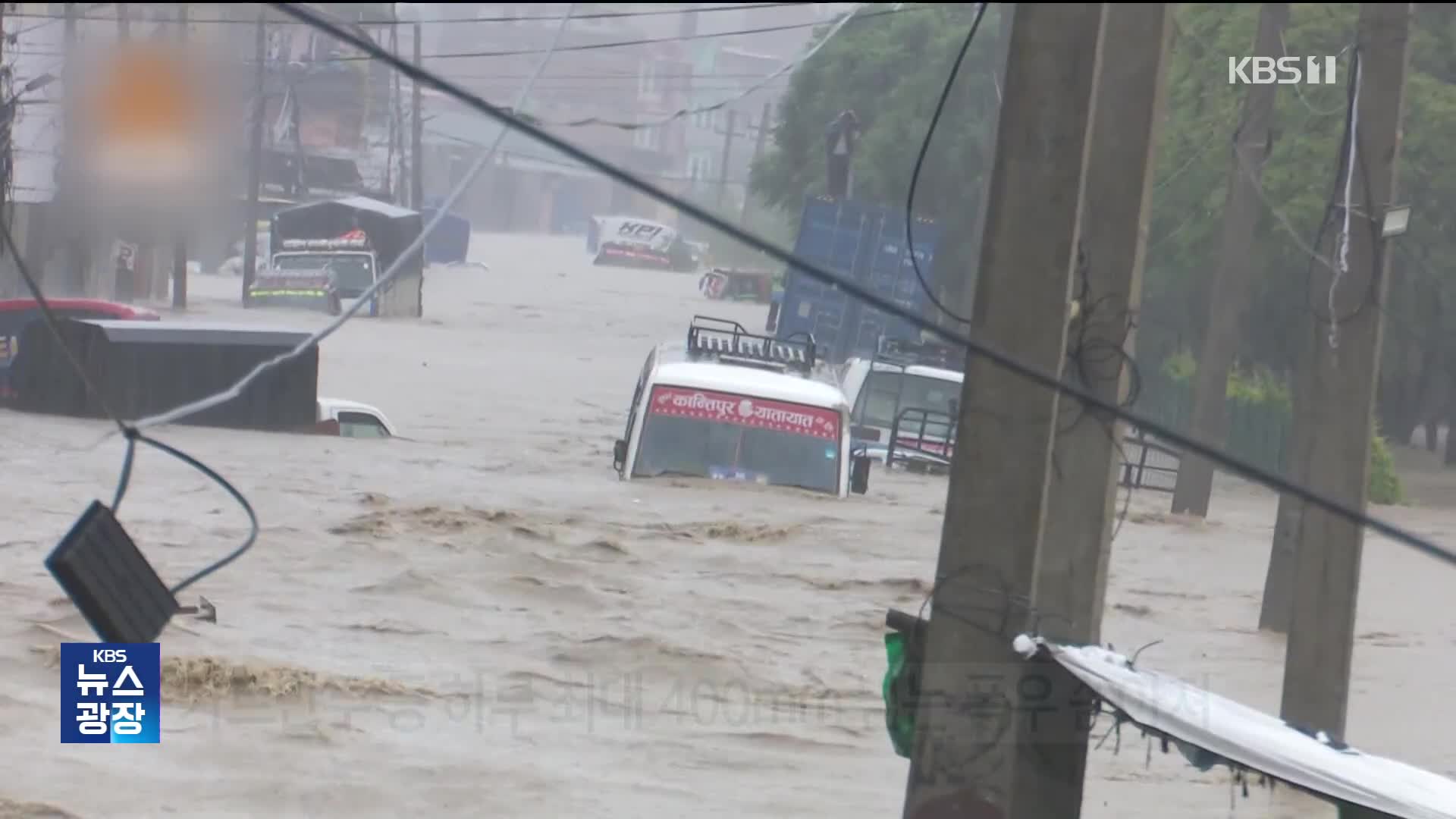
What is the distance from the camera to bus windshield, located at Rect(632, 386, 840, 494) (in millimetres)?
14844

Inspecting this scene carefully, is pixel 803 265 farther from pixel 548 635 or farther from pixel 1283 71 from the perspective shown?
pixel 1283 71

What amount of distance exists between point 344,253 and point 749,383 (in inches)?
1456

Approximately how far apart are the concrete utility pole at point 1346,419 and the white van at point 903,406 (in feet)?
38.4

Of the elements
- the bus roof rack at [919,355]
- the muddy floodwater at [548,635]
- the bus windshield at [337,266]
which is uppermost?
the bus roof rack at [919,355]

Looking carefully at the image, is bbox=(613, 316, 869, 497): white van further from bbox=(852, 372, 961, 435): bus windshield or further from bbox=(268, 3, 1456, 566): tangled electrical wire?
bbox=(268, 3, 1456, 566): tangled electrical wire

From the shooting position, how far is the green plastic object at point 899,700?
535 cm

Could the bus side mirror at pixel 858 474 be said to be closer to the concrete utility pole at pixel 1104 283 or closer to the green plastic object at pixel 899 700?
the concrete utility pole at pixel 1104 283

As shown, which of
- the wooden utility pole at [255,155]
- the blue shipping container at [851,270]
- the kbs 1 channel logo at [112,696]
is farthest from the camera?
the wooden utility pole at [255,155]

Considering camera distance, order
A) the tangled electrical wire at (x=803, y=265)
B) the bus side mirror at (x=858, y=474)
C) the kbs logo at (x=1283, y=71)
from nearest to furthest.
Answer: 1. the tangled electrical wire at (x=803, y=265)
2. the bus side mirror at (x=858, y=474)
3. the kbs logo at (x=1283, y=71)

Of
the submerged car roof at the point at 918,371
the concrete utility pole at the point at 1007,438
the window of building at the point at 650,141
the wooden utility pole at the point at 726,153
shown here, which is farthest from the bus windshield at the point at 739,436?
the window of building at the point at 650,141

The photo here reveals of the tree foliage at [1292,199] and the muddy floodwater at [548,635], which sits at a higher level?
the tree foliage at [1292,199]

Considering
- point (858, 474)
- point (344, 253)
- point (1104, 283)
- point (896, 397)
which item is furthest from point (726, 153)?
point (1104, 283)

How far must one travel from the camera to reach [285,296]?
48.5 m

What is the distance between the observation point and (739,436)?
14.9 metres
